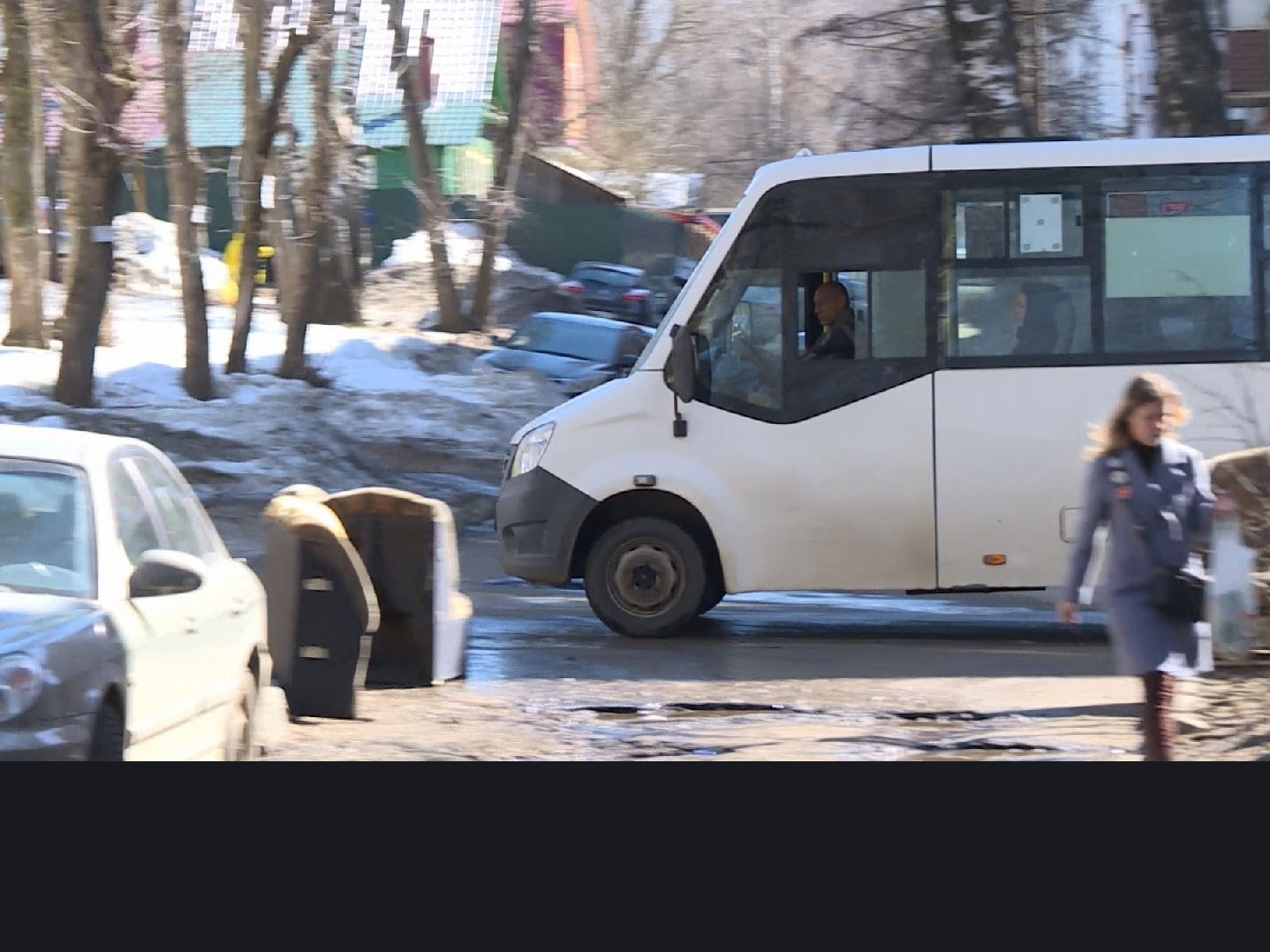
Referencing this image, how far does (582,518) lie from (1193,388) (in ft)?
11.9

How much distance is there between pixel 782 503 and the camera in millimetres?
10875

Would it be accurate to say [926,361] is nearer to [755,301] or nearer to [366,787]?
[755,301]

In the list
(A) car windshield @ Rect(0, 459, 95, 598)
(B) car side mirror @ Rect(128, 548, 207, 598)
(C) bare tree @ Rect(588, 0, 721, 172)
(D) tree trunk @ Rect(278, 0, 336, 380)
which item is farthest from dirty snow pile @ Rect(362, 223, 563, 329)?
(B) car side mirror @ Rect(128, 548, 207, 598)

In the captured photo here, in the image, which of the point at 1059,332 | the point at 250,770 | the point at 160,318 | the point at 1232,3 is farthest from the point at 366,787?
the point at 1232,3

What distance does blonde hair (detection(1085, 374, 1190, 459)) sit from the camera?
20.4 feet

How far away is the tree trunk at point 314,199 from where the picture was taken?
21.9 metres

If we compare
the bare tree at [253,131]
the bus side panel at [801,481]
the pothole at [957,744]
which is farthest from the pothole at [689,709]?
the bare tree at [253,131]

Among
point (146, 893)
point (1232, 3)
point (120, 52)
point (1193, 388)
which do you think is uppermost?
point (1232, 3)

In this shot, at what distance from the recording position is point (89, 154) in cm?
1781

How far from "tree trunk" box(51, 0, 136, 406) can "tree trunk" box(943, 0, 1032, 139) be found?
7783 mm

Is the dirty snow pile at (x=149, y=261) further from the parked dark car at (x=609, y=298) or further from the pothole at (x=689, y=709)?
the pothole at (x=689, y=709)

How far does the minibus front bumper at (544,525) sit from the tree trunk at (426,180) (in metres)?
18.0

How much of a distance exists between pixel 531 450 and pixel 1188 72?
6797 mm

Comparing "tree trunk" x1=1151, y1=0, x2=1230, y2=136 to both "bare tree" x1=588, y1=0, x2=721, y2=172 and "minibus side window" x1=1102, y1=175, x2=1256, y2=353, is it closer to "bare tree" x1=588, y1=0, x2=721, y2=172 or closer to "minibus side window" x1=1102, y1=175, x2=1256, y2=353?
"minibus side window" x1=1102, y1=175, x2=1256, y2=353
